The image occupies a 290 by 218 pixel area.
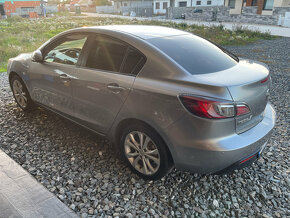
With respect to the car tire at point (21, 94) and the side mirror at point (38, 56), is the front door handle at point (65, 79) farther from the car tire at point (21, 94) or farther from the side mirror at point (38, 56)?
the car tire at point (21, 94)

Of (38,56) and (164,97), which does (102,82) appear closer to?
(164,97)

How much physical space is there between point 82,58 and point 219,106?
6.61ft

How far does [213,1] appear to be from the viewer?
42531 mm

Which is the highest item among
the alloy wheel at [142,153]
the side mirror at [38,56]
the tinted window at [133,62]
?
the tinted window at [133,62]

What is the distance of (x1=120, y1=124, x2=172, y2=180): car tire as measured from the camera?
2.70m

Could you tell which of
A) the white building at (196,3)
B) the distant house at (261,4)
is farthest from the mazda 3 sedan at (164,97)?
the white building at (196,3)

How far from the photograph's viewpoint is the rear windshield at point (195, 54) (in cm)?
278

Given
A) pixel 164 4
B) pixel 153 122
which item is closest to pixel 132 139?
pixel 153 122

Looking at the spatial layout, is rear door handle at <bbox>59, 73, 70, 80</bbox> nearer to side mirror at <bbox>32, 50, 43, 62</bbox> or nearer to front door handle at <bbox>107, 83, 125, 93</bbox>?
side mirror at <bbox>32, 50, 43, 62</bbox>

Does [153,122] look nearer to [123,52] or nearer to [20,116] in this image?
[123,52]

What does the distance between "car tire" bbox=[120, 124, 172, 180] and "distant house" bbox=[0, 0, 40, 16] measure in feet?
180

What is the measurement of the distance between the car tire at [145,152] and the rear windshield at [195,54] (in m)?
0.83

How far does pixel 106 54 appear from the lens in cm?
322

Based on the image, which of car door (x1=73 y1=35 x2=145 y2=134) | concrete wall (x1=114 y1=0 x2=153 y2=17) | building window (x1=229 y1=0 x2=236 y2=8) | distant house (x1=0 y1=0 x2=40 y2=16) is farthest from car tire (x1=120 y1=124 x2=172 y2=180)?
distant house (x1=0 y1=0 x2=40 y2=16)
